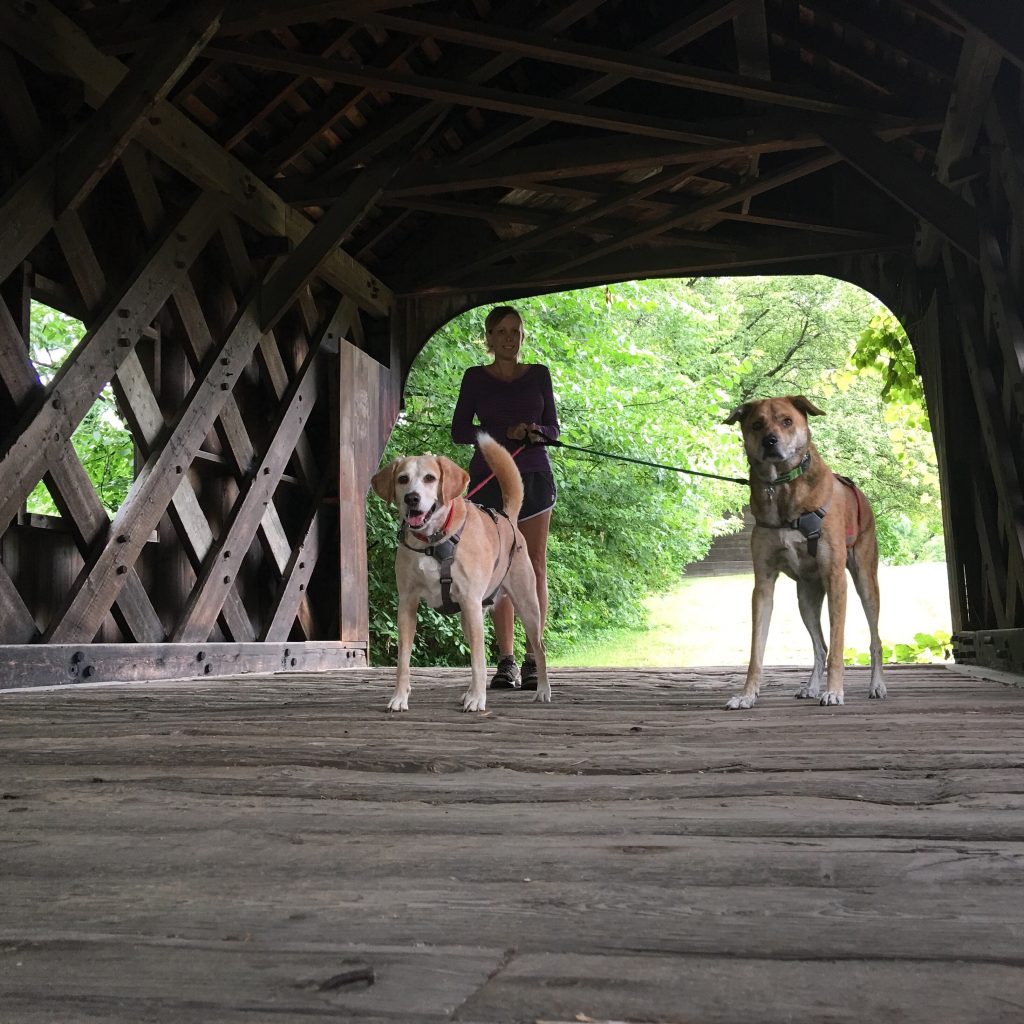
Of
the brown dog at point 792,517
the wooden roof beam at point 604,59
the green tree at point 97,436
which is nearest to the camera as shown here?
the brown dog at point 792,517

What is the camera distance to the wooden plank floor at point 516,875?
1267 mm

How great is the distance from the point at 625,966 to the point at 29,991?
77 centimetres

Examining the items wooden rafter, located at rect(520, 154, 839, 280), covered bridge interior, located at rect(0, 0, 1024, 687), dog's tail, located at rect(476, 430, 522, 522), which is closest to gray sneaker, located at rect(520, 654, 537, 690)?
dog's tail, located at rect(476, 430, 522, 522)

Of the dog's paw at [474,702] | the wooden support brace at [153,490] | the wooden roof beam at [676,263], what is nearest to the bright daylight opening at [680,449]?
the wooden roof beam at [676,263]

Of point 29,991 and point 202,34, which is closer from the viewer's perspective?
point 29,991

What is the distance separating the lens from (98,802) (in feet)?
8.20

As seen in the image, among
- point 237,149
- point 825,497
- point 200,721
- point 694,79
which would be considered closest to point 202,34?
point 237,149

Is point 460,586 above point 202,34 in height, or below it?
below

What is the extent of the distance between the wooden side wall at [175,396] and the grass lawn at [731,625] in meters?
10.9

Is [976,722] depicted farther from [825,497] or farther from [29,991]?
[29,991]

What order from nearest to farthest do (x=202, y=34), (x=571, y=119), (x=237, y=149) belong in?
(x=202, y=34) → (x=571, y=119) → (x=237, y=149)

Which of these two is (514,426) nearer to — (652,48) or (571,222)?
(652,48)

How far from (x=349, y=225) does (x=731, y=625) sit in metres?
18.0

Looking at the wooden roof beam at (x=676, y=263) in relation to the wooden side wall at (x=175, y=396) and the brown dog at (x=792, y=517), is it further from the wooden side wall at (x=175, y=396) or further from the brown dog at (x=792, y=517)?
the brown dog at (x=792, y=517)
